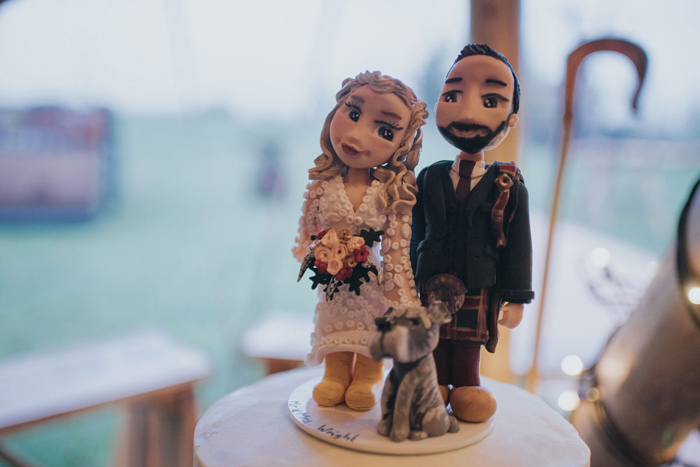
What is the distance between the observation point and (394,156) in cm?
117

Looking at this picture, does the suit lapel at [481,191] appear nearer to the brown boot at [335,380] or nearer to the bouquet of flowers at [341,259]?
the bouquet of flowers at [341,259]

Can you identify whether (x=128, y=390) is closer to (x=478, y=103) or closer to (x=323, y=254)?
(x=323, y=254)

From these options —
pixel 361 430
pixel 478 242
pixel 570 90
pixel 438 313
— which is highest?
pixel 570 90

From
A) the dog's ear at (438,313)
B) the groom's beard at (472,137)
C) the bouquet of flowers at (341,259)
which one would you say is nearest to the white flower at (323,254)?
the bouquet of flowers at (341,259)

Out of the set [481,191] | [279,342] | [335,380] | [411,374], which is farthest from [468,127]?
[279,342]

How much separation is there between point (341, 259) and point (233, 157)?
1.37 meters

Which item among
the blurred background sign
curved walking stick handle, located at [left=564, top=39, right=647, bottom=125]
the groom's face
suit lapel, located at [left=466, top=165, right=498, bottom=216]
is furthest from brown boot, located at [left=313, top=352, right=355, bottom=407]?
the blurred background sign

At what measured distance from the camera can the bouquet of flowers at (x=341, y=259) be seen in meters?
1.10

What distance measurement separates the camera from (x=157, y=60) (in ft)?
6.90

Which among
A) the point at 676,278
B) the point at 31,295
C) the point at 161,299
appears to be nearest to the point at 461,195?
the point at 676,278

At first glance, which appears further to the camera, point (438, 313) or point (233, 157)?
point (233, 157)

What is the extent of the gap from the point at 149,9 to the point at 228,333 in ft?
4.17

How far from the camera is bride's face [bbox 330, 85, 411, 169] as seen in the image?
1126 mm

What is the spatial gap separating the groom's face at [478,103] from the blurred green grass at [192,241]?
80 centimetres
